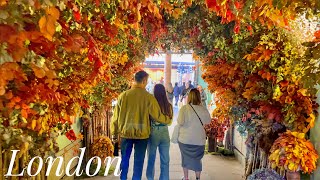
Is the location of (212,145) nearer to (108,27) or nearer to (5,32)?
(108,27)

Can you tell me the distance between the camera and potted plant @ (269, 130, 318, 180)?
334 cm

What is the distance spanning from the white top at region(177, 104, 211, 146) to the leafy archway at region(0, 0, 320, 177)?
33 cm

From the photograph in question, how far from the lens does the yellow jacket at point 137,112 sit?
4.31m

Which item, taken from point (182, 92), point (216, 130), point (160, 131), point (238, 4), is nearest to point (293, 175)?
point (160, 131)

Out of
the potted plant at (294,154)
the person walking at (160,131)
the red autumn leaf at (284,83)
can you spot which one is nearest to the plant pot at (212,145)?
the person walking at (160,131)

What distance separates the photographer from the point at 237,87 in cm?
405

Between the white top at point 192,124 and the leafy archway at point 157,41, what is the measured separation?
328mm

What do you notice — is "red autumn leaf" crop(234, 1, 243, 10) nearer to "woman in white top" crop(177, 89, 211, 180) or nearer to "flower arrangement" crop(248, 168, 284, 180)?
"flower arrangement" crop(248, 168, 284, 180)

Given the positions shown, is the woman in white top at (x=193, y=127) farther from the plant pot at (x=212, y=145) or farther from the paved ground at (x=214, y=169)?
the plant pot at (x=212, y=145)

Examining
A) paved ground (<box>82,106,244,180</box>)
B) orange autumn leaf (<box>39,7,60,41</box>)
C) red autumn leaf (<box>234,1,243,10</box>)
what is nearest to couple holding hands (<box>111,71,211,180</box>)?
paved ground (<box>82,106,244,180</box>)

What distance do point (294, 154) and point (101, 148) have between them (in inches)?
133

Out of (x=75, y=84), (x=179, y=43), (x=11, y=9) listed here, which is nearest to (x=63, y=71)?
(x=75, y=84)

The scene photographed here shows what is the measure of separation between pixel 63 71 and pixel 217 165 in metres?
4.74

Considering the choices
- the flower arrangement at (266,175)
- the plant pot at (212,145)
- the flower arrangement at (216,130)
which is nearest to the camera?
the flower arrangement at (266,175)
